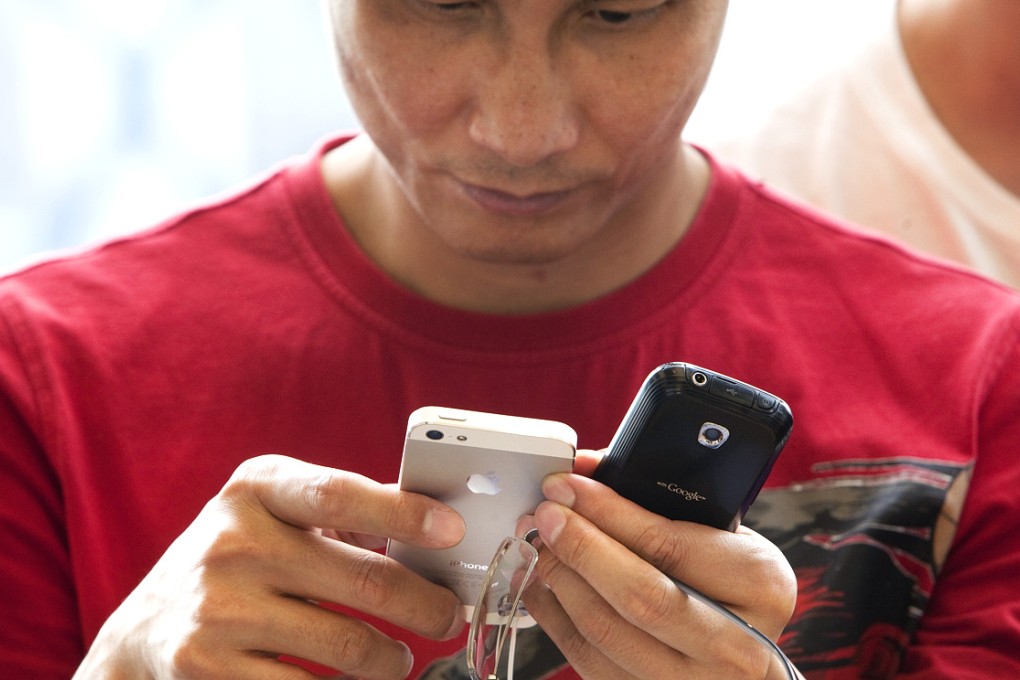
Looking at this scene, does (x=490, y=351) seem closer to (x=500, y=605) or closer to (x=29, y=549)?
(x=500, y=605)

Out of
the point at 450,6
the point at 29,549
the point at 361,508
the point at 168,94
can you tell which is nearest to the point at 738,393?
the point at 361,508

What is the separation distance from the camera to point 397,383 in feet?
3.31

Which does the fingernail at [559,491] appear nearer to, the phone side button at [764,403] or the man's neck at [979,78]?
the phone side button at [764,403]

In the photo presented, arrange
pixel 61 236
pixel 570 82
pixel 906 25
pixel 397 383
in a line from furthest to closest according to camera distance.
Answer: pixel 61 236
pixel 906 25
pixel 397 383
pixel 570 82

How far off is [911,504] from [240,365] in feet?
1.74

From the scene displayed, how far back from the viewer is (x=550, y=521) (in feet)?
2.43

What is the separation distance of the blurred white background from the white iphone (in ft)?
2.74

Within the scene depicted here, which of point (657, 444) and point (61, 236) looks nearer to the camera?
point (657, 444)

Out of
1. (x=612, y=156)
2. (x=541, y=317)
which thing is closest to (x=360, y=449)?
(x=541, y=317)

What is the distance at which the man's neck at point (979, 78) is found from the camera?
1.44m

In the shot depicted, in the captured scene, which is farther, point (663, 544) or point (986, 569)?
point (986, 569)

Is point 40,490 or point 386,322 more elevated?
point 386,322

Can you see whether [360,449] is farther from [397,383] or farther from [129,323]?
[129,323]

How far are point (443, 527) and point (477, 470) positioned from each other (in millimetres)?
39
